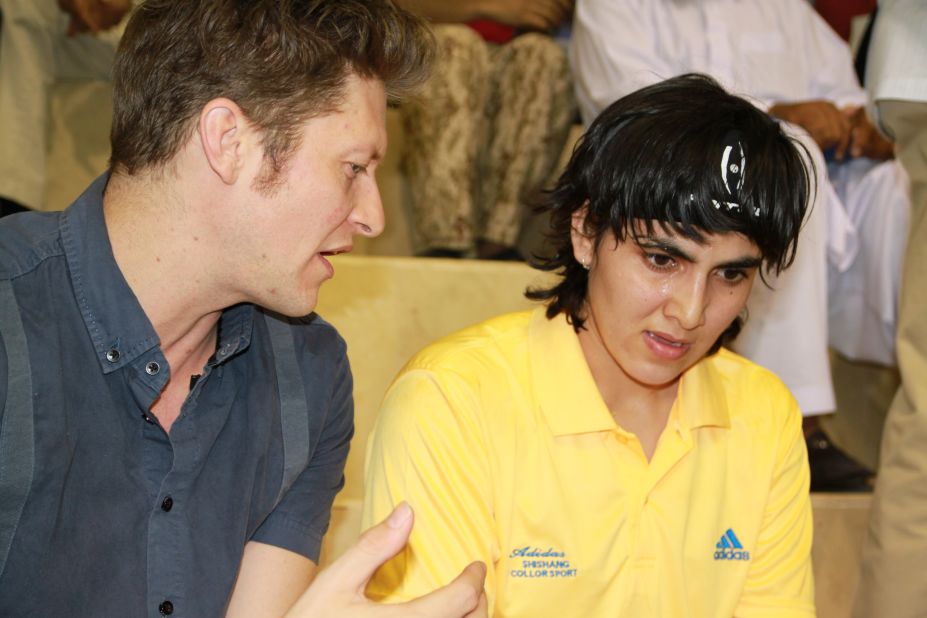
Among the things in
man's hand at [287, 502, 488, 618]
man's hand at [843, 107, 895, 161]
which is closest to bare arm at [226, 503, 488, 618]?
man's hand at [287, 502, 488, 618]

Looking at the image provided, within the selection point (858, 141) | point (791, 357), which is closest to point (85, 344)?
point (791, 357)

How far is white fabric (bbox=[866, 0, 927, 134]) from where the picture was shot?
1822mm

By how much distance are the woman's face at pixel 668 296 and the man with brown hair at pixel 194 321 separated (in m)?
0.40

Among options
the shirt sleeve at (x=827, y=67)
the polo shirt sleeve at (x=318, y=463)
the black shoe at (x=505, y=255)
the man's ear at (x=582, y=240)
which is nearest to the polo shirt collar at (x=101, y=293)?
the polo shirt sleeve at (x=318, y=463)

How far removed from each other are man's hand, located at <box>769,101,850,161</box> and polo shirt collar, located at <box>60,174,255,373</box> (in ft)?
5.68

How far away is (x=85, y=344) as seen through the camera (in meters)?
1.09

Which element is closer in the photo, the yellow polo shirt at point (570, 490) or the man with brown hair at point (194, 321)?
the man with brown hair at point (194, 321)

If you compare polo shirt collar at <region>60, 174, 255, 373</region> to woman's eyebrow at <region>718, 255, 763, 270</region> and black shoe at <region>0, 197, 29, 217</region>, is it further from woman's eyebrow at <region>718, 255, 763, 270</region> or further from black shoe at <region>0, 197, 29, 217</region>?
black shoe at <region>0, 197, 29, 217</region>

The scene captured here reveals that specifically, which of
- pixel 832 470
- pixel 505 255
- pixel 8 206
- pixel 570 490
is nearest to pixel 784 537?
pixel 570 490

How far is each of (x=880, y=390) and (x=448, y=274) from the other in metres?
1.32

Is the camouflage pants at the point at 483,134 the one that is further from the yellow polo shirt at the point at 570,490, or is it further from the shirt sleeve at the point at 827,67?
the yellow polo shirt at the point at 570,490

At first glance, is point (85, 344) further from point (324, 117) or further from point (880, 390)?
point (880, 390)

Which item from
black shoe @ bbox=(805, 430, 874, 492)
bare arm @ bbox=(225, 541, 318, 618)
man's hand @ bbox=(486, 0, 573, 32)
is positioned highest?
man's hand @ bbox=(486, 0, 573, 32)

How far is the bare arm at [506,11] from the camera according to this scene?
8.71ft
